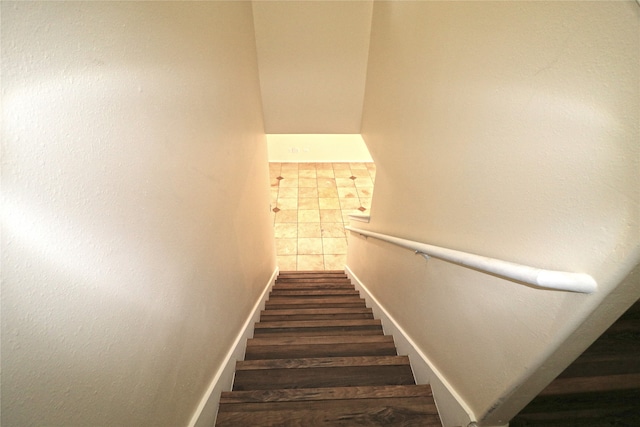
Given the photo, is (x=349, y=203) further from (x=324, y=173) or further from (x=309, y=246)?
(x=309, y=246)

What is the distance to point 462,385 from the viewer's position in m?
1.23

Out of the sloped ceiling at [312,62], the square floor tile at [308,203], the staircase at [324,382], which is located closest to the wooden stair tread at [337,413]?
the staircase at [324,382]

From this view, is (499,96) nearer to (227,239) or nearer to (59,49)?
(59,49)

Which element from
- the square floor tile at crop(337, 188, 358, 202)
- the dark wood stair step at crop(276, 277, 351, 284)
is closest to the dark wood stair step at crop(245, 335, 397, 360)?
the dark wood stair step at crop(276, 277, 351, 284)

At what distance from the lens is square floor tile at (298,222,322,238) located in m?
5.50

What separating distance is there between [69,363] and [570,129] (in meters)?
1.25

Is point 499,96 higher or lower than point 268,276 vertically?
higher

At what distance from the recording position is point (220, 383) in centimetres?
151

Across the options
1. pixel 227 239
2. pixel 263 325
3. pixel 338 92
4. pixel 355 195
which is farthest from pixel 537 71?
pixel 355 195

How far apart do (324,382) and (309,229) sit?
4020 mm

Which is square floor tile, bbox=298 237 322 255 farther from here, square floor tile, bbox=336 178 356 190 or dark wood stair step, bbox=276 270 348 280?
square floor tile, bbox=336 178 356 190

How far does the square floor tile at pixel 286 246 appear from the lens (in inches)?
204

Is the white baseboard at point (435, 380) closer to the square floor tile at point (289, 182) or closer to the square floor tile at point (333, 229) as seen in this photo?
the square floor tile at point (333, 229)

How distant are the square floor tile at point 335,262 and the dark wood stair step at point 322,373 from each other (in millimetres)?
3246
